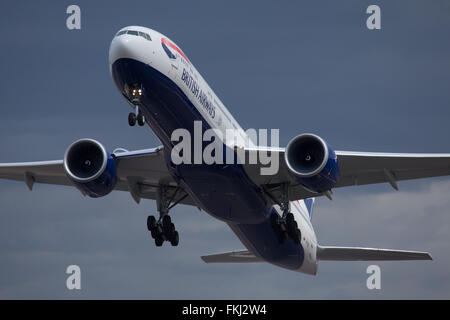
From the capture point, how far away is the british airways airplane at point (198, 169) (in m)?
25.2

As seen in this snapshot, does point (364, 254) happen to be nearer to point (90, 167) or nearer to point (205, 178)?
point (205, 178)

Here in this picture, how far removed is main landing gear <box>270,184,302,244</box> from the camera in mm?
30422

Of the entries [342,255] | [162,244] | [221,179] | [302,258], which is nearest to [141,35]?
[221,179]

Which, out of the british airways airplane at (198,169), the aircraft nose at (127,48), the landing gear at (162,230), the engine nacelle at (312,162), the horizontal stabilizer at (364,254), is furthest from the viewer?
the horizontal stabilizer at (364,254)

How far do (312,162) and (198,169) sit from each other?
394cm

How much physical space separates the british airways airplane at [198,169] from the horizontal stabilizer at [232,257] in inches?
118

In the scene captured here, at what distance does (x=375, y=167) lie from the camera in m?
29.4

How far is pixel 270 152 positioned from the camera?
2888cm

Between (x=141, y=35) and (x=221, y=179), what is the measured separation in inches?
232

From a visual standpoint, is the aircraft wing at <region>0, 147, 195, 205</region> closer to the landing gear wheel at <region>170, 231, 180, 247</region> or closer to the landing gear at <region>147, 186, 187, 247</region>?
the landing gear at <region>147, 186, 187, 247</region>

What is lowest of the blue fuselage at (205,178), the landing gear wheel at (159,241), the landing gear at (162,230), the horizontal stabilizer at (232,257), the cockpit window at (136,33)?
the horizontal stabilizer at (232,257)

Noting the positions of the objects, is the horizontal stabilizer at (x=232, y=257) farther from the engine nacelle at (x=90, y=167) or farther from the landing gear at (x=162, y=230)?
the engine nacelle at (x=90, y=167)

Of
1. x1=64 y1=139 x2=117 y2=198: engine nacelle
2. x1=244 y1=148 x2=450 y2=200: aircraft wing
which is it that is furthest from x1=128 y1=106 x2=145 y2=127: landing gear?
x1=244 y1=148 x2=450 y2=200: aircraft wing

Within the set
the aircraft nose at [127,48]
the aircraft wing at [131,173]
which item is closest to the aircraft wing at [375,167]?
the aircraft wing at [131,173]
